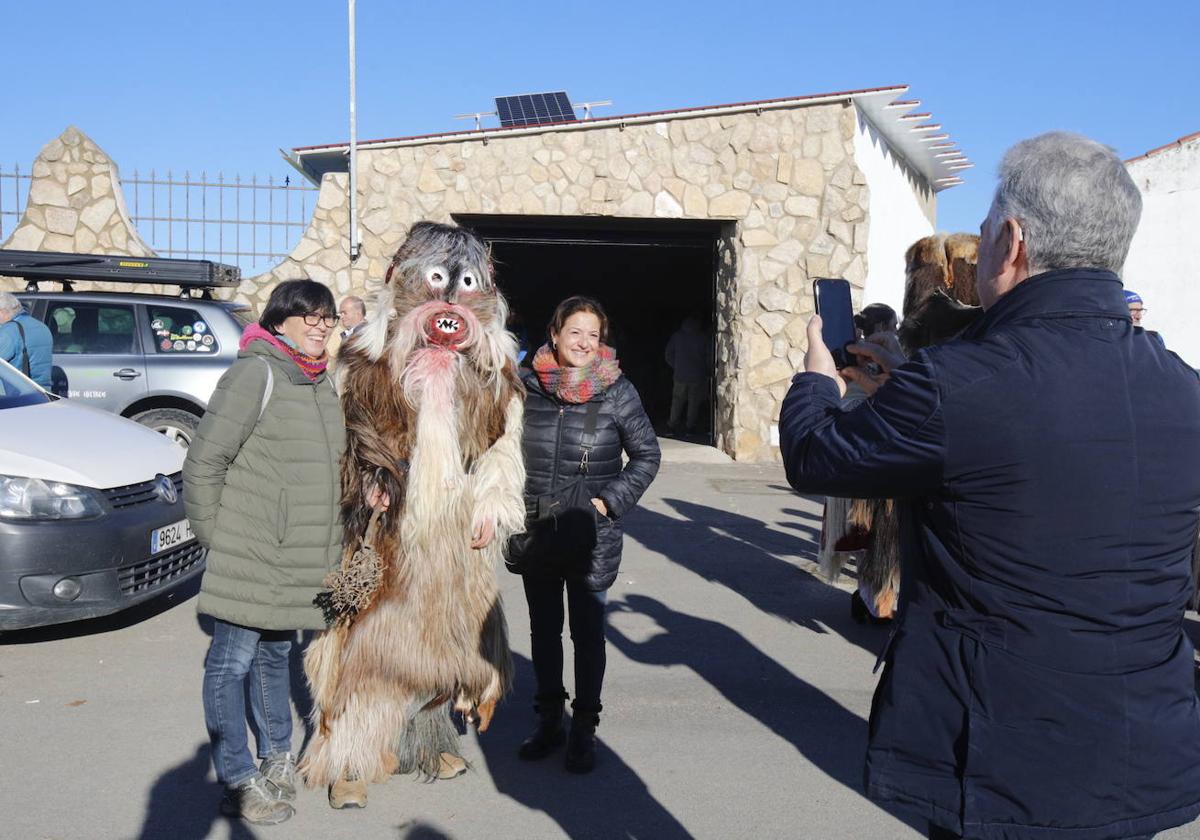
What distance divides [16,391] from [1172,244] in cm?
1702

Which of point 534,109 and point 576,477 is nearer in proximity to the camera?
A: point 576,477

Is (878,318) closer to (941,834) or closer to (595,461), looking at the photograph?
(595,461)

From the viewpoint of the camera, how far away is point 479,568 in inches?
146

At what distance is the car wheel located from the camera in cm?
957

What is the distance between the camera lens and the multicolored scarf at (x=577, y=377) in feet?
13.6

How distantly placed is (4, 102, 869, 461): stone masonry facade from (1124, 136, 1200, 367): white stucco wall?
7.01m

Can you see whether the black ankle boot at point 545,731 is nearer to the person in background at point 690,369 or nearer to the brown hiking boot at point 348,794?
the brown hiking boot at point 348,794

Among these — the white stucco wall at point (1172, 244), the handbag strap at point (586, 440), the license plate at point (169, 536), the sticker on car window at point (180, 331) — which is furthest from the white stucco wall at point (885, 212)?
the handbag strap at point (586, 440)

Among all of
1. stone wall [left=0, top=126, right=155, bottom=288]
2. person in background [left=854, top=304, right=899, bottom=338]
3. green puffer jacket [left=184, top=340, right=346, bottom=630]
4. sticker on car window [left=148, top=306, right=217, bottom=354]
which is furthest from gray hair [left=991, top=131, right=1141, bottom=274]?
stone wall [left=0, top=126, right=155, bottom=288]

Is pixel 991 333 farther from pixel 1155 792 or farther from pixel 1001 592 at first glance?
pixel 1155 792

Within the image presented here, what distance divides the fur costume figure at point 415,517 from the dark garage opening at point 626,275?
9.59 metres

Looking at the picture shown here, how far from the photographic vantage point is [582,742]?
4145 mm

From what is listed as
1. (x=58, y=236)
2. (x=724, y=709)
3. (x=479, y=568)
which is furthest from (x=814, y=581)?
(x=58, y=236)

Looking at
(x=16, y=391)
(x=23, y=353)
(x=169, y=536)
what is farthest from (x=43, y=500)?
(x=23, y=353)
